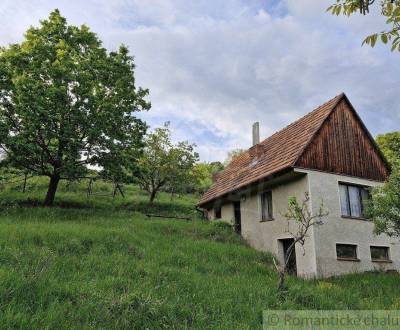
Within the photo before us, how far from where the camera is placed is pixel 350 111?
17.8 meters

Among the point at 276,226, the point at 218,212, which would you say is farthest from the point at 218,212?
the point at 276,226

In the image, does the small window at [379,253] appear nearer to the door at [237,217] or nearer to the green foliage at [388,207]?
the green foliage at [388,207]

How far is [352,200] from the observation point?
52.5 ft

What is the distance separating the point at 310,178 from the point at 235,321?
960cm

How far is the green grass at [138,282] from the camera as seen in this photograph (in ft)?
19.5

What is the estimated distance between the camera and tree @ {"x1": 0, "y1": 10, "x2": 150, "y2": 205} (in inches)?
696

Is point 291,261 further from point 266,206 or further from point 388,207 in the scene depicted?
point 388,207

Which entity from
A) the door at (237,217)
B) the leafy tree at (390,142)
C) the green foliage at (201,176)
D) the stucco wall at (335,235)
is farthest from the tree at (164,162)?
Answer: the leafy tree at (390,142)

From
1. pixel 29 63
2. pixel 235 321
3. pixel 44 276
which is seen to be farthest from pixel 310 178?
pixel 29 63

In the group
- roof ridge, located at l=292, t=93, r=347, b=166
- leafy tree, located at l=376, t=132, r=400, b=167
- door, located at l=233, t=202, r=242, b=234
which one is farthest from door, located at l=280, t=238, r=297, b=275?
leafy tree, located at l=376, t=132, r=400, b=167

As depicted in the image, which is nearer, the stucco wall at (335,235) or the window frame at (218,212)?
the stucco wall at (335,235)

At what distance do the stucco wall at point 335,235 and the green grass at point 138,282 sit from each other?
990 millimetres

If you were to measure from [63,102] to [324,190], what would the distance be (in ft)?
46.6

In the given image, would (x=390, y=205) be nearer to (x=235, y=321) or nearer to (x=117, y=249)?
(x=235, y=321)
